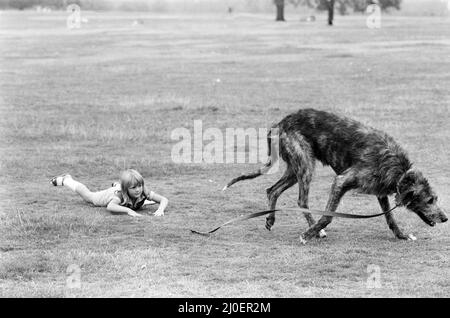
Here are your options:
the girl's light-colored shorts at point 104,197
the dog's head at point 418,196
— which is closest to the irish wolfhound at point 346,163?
the dog's head at point 418,196

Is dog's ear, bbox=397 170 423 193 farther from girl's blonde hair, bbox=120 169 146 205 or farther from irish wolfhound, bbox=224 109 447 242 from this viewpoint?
girl's blonde hair, bbox=120 169 146 205

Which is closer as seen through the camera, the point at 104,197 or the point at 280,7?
the point at 104,197

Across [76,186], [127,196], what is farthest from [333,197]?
[76,186]

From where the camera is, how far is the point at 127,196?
1080 cm

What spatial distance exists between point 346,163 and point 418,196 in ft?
3.24

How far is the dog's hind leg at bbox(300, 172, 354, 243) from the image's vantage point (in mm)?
9219

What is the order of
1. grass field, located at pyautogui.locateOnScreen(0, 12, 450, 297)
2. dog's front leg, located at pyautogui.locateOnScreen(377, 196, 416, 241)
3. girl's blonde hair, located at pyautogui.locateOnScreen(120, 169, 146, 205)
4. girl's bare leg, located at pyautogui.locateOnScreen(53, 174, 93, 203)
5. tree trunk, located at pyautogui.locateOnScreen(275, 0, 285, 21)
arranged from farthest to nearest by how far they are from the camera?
tree trunk, located at pyautogui.locateOnScreen(275, 0, 285, 21), girl's bare leg, located at pyautogui.locateOnScreen(53, 174, 93, 203), girl's blonde hair, located at pyautogui.locateOnScreen(120, 169, 146, 205), dog's front leg, located at pyautogui.locateOnScreen(377, 196, 416, 241), grass field, located at pyautogui.locateOnScreen(0, 12, 450, 297)

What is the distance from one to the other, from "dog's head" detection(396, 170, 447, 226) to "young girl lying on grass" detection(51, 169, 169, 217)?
3.46m

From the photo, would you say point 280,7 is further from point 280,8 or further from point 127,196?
point 127,196

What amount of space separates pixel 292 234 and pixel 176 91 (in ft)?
56.2

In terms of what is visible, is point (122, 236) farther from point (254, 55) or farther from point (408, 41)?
point (408, 41)

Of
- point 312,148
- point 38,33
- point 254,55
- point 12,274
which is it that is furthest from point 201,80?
point 38,33

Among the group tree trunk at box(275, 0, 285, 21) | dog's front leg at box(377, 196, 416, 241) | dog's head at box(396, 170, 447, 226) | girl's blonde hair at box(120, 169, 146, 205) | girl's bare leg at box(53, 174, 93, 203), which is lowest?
tree trunk at box(275, 0, 285, 21)

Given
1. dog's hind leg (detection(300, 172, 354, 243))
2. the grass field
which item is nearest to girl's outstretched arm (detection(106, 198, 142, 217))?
the grass field
